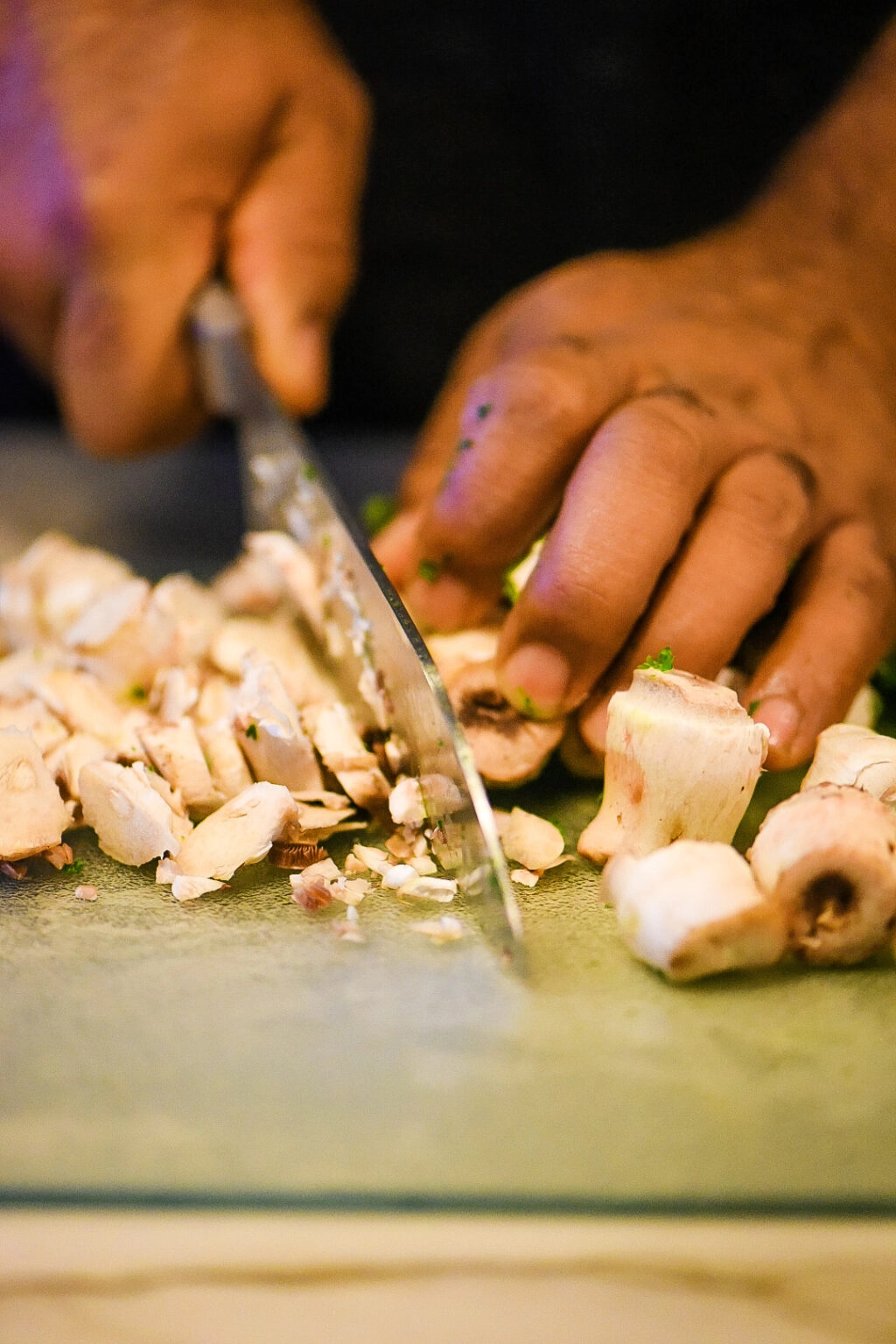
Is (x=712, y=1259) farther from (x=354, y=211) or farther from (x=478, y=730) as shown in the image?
(x=354, y=211)

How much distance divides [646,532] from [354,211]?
84 centimetres

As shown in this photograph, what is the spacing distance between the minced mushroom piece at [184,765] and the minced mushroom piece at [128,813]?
0.09 ft

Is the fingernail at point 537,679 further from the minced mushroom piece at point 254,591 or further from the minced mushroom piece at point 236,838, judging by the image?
the minced mushroom piece at point 254,591

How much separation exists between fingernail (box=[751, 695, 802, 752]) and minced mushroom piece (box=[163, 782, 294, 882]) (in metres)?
0.33

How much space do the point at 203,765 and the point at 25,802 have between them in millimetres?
115

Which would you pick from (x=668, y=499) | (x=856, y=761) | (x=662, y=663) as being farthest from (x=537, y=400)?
(x=856, y=761)

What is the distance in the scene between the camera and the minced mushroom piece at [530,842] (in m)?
0.73

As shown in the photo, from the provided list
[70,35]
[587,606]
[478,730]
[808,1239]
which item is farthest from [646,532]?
[70,35]

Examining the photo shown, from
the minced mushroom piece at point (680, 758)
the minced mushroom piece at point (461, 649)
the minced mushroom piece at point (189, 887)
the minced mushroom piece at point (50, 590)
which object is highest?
the minced mushroom piece at point (680, 758)

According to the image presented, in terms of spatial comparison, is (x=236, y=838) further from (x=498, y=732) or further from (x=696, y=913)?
(x=696, y=913)

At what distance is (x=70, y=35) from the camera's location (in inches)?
49.7

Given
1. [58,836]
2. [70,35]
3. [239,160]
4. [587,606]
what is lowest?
[58,836]

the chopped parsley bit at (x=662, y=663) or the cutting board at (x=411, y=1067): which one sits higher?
the chopped parsley bit at (x=662, y=663)

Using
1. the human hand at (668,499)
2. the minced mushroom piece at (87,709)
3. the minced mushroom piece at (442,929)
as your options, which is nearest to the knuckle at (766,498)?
the human hand at (668,499)
